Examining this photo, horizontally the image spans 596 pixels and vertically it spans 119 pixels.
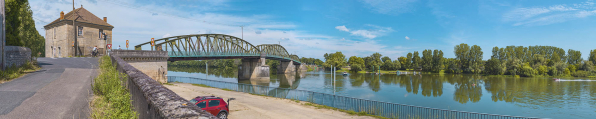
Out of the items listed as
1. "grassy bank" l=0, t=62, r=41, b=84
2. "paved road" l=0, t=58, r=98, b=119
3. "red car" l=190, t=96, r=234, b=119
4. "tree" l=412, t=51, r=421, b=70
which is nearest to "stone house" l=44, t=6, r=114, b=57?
"grassy bank" l=0, t=62, r=41, b=84

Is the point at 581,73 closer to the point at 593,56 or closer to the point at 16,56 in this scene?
the point at 593,56

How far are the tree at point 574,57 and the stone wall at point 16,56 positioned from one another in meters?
142

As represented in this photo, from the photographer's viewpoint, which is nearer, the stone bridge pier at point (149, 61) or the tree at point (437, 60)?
the stone bridge pier at point (149, 61)

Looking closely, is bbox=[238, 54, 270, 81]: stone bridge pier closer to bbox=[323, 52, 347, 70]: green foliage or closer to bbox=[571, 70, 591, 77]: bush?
bbox=[323, 52, 347, 70]: green foliage

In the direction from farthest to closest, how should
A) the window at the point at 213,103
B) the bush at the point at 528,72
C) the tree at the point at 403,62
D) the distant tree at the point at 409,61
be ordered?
the tree at the point at 403,62
the distant tree at the point at 409,61
the bush at the point at 528,72
the window at the point at 213,103

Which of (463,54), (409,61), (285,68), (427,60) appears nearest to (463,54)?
(463,54)

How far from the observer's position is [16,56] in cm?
1588

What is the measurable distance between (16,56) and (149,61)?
1493 centimetres

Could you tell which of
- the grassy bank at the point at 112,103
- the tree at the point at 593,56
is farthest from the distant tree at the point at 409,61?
the grassy bank at the point at 112,103

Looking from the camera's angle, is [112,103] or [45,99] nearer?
[112,103]

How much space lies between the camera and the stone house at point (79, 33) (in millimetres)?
40656

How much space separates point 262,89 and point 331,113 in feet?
45.2

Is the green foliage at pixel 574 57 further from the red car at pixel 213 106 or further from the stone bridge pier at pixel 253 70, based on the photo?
the red car at pixel 213 106

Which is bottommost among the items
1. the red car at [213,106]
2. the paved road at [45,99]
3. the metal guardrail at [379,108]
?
the metal guardrail at [379,108]
